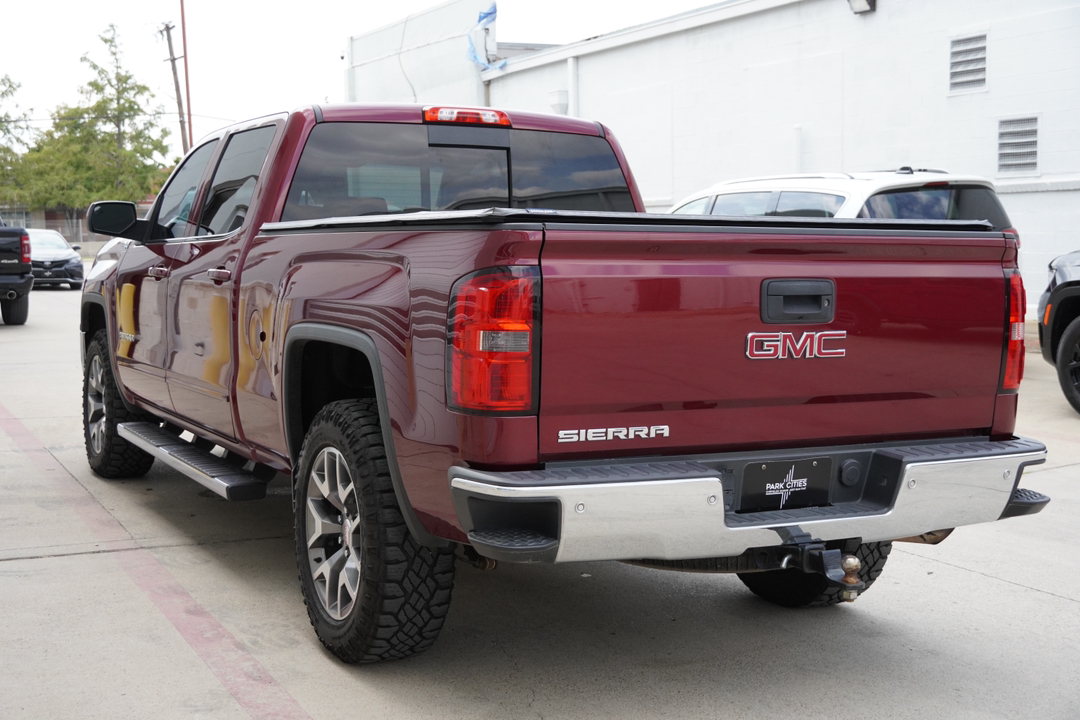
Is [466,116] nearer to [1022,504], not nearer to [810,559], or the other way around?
[810,559]

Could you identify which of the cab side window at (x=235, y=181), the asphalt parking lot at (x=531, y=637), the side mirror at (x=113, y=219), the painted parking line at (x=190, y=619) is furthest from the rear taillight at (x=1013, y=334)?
the side mirror at (x=113, y=219)

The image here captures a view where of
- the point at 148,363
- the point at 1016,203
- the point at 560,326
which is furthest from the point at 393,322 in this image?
the point at 1016,203

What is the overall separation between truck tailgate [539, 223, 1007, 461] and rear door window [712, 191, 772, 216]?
5.96 m

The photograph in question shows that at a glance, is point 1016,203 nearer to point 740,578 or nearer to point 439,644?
point 740,578

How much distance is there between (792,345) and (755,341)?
0.45ft

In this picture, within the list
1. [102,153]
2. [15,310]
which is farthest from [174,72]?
[15,310]

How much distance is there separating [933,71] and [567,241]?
15.1 metres

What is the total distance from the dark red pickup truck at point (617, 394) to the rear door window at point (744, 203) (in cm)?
549

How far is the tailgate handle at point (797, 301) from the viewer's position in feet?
11.6

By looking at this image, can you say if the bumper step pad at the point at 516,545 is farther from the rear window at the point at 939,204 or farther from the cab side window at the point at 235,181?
the rear window at the point at 939,204

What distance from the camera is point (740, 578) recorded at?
16.9ft

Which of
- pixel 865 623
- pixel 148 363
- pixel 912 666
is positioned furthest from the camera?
pixel 148 363

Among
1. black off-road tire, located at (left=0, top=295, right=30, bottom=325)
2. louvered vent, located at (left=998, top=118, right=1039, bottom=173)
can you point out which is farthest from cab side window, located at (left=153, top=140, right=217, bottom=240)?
black off-road tire, located at (left=0, top=295, right=30, bottom=325)

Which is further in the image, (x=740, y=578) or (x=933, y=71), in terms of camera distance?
(x=933, y=71)
